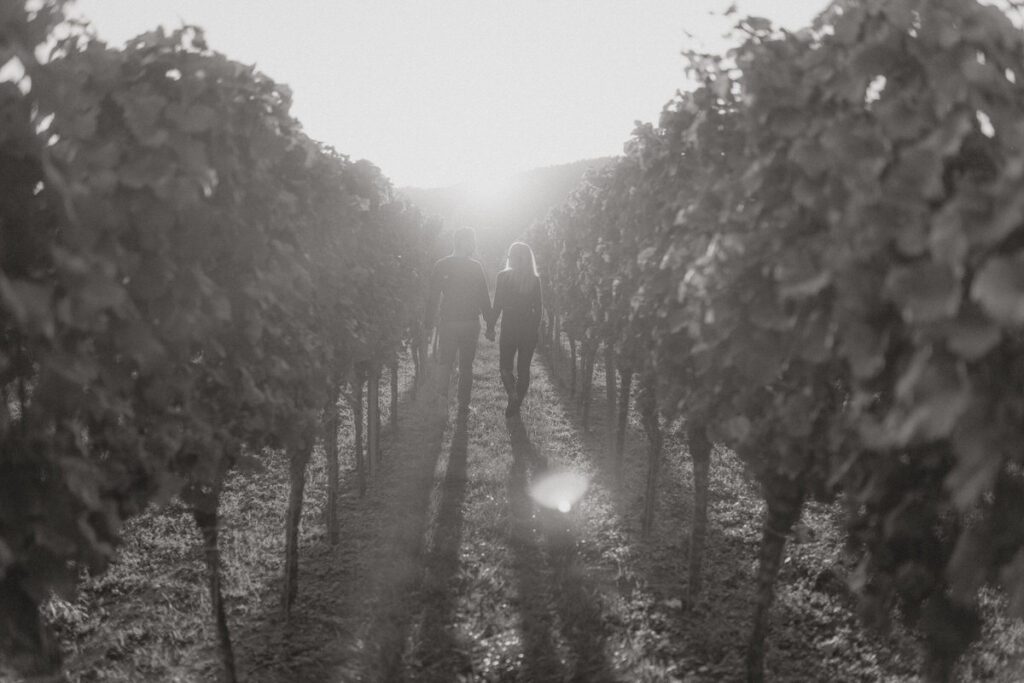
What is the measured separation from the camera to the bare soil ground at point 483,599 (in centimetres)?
454

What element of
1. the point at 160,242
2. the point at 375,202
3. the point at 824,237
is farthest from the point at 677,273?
the point at 375,202

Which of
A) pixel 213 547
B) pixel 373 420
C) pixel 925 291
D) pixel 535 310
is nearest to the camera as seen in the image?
pixel 925 291

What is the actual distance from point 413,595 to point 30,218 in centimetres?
418

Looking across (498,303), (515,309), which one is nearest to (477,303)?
(498,303)

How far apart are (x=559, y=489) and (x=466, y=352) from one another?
2.31 m

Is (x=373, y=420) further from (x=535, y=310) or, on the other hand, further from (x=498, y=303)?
(x=535, y=310)

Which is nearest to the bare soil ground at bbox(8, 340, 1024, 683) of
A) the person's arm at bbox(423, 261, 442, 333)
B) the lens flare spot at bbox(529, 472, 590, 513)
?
the lens flare spot at bbox(529, 472, 590, 513)

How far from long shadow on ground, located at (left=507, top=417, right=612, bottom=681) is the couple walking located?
2.27 meters

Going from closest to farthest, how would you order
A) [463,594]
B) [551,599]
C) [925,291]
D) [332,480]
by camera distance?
[925,291] → [551,599] → [463,594] → [332,480]

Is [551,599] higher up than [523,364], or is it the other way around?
[523,364]

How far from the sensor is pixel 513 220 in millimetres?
71812

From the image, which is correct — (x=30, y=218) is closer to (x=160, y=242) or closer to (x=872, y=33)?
(x=160, y=242)

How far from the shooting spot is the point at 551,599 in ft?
17.8

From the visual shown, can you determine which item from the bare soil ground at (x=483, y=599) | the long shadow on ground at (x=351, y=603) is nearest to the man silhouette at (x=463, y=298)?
the bare soil ground at (x=483, y=599)
